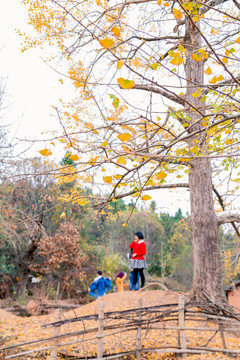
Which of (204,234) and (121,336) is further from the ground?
(204,234)

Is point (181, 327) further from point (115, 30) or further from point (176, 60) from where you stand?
point (115, 30)

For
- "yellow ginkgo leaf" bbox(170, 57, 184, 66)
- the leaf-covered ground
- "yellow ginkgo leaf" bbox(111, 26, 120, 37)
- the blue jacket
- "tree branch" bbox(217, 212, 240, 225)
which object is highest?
"yellow ginkgo leaf" bbox(170, 57, 184, 66)

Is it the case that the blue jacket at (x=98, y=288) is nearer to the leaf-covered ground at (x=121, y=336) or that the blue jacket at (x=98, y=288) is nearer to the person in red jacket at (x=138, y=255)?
the leaf-covered ground at (x=121, y=336)

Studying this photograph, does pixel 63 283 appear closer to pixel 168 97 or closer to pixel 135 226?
pixel 168 97

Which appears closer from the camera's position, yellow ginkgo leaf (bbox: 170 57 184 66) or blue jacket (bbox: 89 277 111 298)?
yellow ginkgo leaf (bbox: 170 57 184 66)

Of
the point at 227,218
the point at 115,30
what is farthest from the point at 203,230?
the point at 115,30

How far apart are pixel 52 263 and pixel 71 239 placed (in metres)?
1.10

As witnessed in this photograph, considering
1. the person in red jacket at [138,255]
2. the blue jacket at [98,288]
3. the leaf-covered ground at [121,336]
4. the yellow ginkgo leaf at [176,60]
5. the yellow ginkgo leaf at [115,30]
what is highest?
the yellow ginkgo leaf at [176,60]

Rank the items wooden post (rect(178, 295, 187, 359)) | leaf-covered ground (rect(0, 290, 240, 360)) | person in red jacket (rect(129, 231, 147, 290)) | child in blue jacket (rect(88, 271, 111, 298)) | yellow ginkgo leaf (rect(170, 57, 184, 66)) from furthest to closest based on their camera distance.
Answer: child in blue jacket (rect(88, 271, 111, 298)) → person in red jacket (rect(129, 231, 147, 290)) → leaf-covered ground (rect(0, 290, 240, 360)) → wooden post (rect(178, 295, 187, 359)) → yellow ginkgo leaf (rect(170, 57, 184, 66))

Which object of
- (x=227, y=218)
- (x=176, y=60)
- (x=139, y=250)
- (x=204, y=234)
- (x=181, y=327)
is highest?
(x=176, y=60)

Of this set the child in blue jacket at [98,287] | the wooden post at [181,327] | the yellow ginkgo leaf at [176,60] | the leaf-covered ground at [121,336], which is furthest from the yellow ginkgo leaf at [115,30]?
the child in blue jacket at [98,287]

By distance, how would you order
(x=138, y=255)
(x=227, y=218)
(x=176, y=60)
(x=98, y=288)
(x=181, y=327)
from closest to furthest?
(x=176, y=60), (x=181, y=327), (x=227, y=218), (x=138, y=255), (x=98, y=288)

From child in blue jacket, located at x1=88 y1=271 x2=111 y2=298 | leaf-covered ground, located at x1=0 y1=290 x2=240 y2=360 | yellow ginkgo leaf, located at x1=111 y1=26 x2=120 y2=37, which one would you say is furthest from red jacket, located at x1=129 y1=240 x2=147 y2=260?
yellow ginkgo leaf, located at x1=111 y1=26 x2=120 y2=37

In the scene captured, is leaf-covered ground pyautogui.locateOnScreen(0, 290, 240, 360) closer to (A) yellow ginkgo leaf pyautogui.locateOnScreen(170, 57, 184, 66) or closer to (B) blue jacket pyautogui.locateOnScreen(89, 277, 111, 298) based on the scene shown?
(B) blue jacket pyautogui.locateOnScreen(89, 277, 111, 298)
